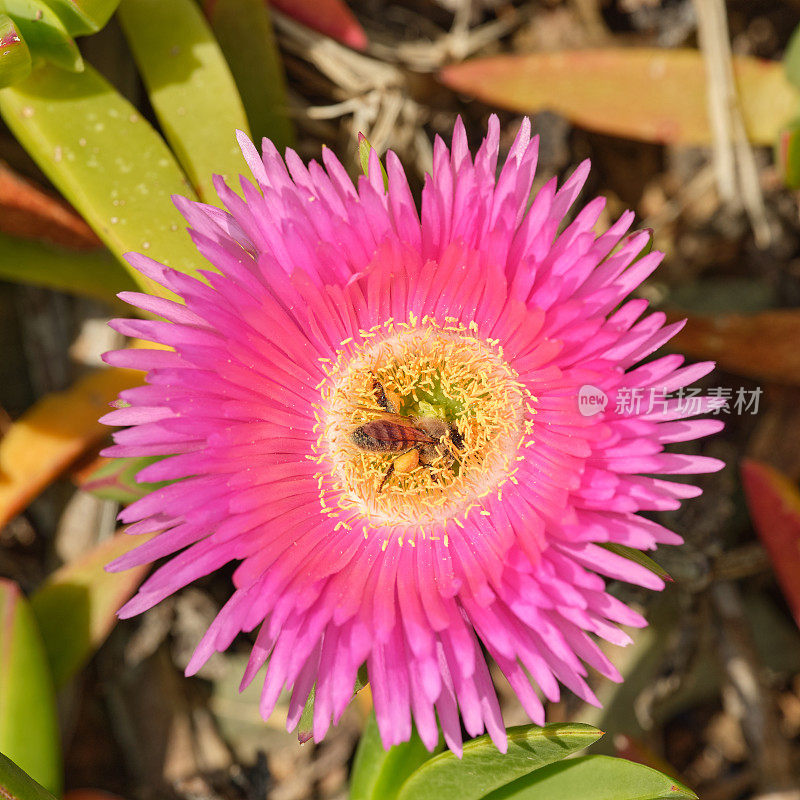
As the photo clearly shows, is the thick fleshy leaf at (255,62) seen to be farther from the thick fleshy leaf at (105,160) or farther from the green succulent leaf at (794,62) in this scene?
the green succulent leaf at (794,62)

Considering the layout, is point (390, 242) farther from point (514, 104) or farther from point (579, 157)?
point (579, 157)

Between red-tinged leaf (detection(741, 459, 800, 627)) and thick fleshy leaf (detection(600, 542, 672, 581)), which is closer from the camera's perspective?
thick fleshy leaf (detection(600, 542, 672, 581))

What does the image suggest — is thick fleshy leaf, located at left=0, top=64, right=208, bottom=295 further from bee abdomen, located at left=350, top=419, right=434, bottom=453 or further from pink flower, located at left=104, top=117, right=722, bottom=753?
bee abdomen, located at left=350, top=419, right=434, bottom=453

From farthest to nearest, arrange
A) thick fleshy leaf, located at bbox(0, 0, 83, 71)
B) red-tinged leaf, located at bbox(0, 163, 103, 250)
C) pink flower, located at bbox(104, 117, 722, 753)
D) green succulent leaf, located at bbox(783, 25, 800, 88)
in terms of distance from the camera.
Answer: green succulent leaf, located at bbox(783, 25, 800, 88) < red-tinged leaf, located at bbox(0, 163, 103, 250) < thick fleshy leaf, located at bbox(0, 0, 83, 71) < pink flower, located at bbox(104, 117, 722, 753)

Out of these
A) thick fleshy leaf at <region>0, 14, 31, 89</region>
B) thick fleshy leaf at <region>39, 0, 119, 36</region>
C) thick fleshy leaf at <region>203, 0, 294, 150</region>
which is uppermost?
thick fleshy leaf at <region>203, 0, 294, 150</region>

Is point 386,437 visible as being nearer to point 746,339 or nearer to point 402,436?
point 402,436

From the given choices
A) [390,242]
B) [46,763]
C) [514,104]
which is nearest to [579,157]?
[514,104]

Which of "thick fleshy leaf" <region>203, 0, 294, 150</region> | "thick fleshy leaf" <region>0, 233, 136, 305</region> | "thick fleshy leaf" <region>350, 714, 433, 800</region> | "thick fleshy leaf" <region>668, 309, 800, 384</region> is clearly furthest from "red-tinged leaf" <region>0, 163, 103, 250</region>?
"thick fleshy leaf" <region>668, 309, 800, 384</region>
